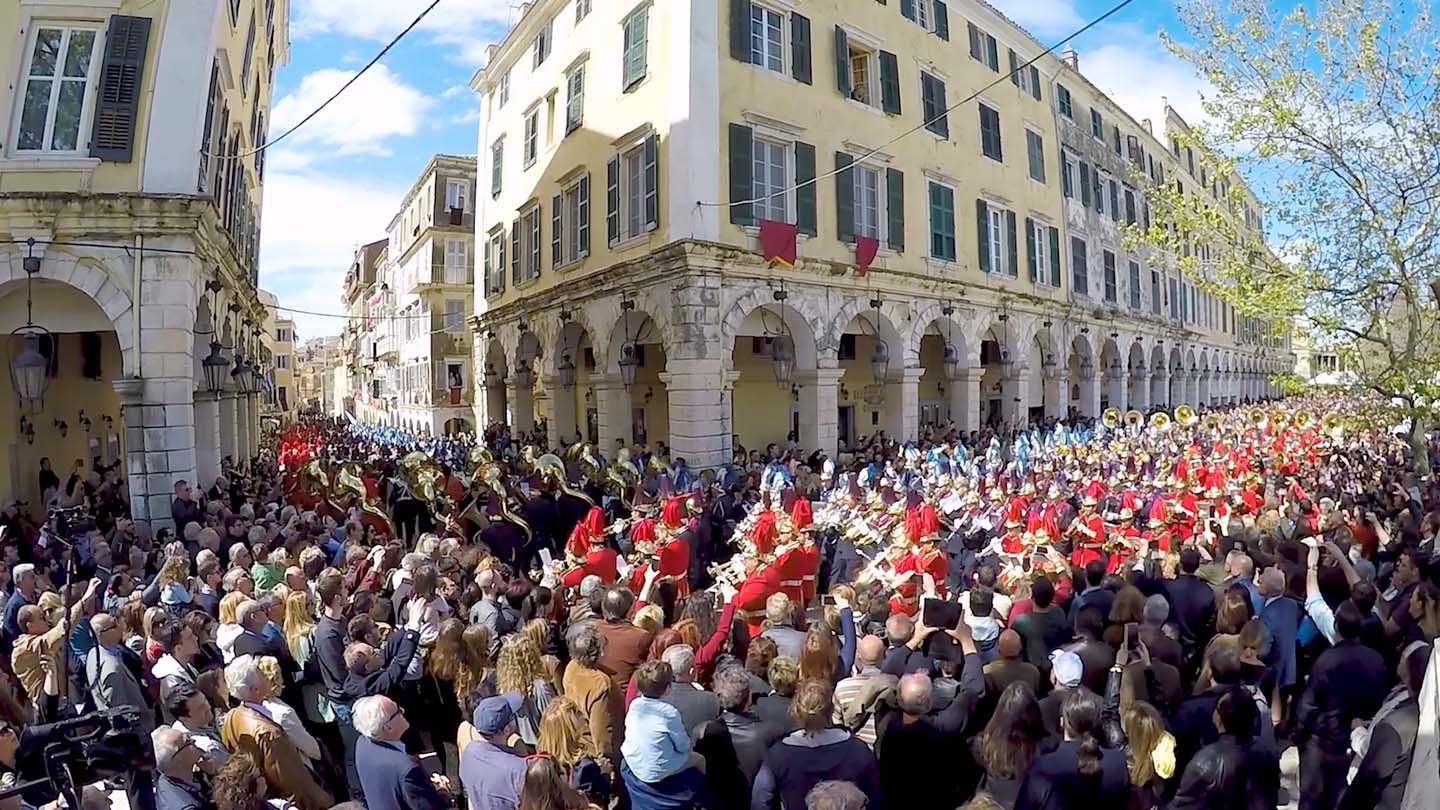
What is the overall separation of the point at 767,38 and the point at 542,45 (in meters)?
8.34

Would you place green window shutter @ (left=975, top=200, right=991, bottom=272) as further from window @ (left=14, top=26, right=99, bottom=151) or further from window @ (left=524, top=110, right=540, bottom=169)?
window @ (left=14, top=26, right=99, bottom=151)

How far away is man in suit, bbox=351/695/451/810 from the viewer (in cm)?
410

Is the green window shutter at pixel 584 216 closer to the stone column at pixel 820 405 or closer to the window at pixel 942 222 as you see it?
the stone column at pixel 820 405

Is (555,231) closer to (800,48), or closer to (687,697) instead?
(800,48)

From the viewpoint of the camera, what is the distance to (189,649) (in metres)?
5.62

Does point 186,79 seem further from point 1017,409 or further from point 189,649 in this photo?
point 1017,409

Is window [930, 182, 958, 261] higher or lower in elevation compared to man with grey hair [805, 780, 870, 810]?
higher

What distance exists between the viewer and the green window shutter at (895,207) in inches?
844

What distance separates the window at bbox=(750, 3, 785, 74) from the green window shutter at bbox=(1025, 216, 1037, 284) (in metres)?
11.2

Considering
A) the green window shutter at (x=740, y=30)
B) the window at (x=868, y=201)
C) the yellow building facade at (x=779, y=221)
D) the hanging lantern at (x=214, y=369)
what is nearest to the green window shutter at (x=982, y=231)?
the yellow building facade at (x=779, y=221)

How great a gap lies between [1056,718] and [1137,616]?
1.70 metres

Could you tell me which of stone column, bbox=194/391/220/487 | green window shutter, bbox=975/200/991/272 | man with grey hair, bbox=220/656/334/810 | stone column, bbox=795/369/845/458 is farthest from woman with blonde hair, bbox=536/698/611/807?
green window shutter, bbox=975/200/991/272

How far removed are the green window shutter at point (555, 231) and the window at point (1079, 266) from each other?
675 inches

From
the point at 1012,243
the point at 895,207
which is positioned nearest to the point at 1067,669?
the point at 895,207
